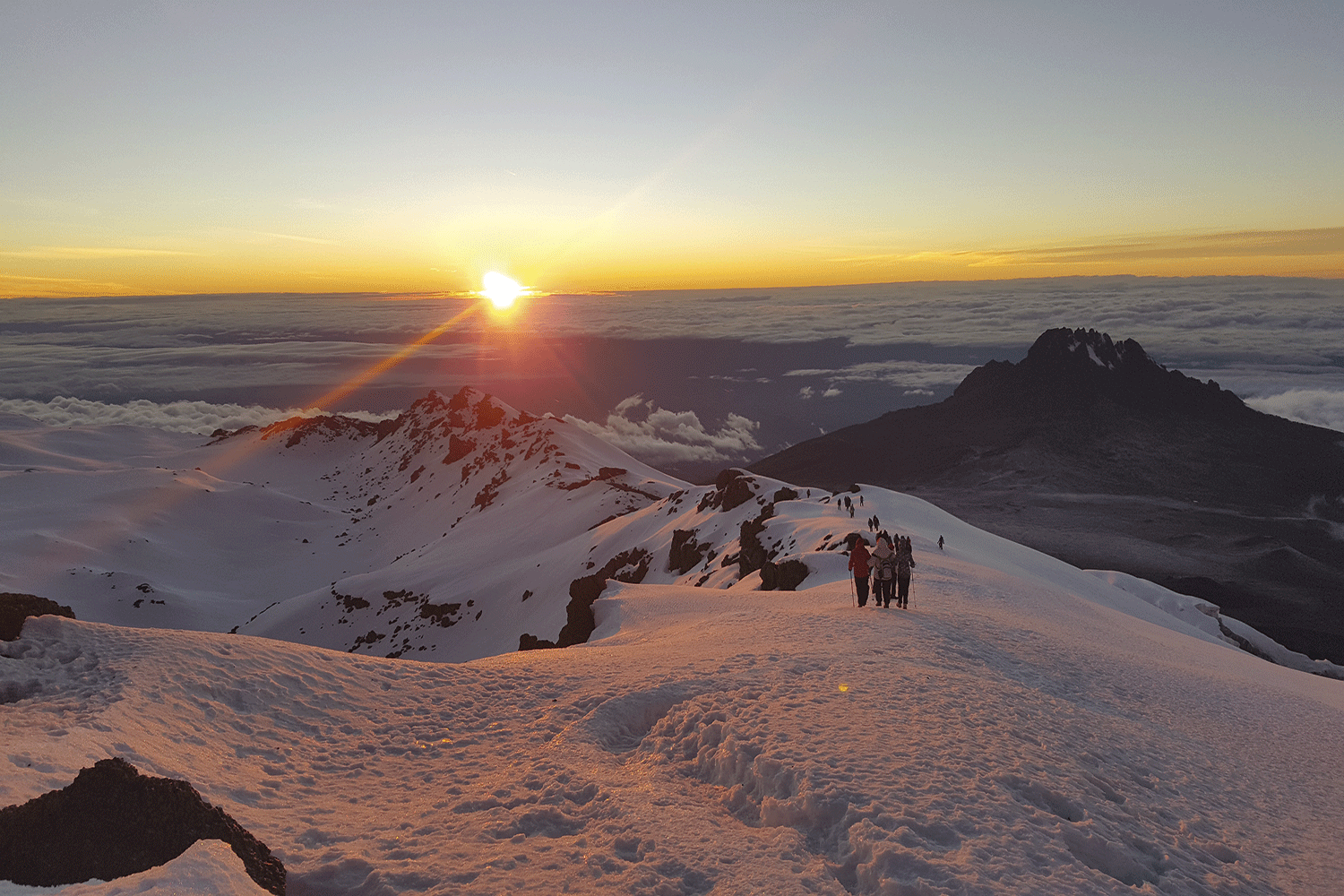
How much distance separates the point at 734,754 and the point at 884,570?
968 cm

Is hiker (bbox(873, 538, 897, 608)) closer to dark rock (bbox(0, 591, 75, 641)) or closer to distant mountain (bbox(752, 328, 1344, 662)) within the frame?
dark rock (bbox(0, 591, 75, 641))

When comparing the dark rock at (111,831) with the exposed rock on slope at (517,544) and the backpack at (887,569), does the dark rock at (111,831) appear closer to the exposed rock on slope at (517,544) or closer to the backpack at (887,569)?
the backpack at (887,569)

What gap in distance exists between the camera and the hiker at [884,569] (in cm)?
1797

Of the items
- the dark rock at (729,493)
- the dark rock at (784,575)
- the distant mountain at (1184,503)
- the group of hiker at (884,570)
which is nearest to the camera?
the group of hiker at (884,570)

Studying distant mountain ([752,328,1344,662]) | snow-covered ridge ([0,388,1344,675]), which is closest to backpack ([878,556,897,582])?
snow-covered ridge ([0,388,1344,675])

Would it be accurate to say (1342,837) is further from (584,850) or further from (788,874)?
(584,850)

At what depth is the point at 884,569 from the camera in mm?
17953

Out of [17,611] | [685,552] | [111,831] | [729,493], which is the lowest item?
[685,552]

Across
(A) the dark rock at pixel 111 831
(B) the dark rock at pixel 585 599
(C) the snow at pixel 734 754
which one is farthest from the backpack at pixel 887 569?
(A) the dark rock at pixel 111 831

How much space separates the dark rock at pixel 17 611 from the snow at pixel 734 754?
34 cm

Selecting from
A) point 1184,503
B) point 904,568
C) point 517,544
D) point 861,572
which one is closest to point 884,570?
point 904,568

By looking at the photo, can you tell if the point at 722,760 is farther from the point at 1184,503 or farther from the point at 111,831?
the point at 1184,503

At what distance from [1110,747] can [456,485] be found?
131042 millimetres

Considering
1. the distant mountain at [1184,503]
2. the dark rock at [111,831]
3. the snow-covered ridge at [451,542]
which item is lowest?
the distant mountain at [1184,503]
